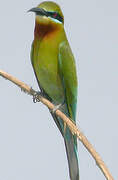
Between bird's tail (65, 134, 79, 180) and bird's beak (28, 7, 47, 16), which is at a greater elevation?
bird's beak (28, 7, 47, 16)

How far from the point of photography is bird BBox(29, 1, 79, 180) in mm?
1974

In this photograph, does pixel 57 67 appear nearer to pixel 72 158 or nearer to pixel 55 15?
pixel 55 15

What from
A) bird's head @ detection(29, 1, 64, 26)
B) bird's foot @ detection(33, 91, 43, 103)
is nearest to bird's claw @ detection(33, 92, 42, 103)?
bird's foot @ detection(33, 91, 43, 103)

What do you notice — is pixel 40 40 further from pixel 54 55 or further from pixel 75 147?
pixel 75 147

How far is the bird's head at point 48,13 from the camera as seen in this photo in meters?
1.87

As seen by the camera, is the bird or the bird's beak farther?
the bird

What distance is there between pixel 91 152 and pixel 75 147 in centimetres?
94

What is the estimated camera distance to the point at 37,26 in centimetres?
197

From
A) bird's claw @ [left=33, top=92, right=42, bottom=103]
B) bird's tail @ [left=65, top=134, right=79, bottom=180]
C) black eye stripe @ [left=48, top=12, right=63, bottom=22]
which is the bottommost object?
bird's tail @ [left=65, top=134, right=79, bottom=180]

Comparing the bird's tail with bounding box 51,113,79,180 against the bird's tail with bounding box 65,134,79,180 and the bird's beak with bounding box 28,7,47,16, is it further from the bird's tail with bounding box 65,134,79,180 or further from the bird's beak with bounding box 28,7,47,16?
the bird's beak with bounding box 28,7,47,16

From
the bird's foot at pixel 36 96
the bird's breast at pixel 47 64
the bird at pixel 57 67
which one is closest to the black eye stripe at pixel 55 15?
the bird at pixel 57 67

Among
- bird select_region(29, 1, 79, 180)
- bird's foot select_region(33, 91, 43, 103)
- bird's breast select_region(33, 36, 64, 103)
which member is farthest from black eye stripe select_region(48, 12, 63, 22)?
bird's foot select_region(33, 91, 43, 103)

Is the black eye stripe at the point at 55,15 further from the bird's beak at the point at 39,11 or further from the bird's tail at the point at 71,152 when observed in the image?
the bird's tail at the point at 71,152

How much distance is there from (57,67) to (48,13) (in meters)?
0.30
